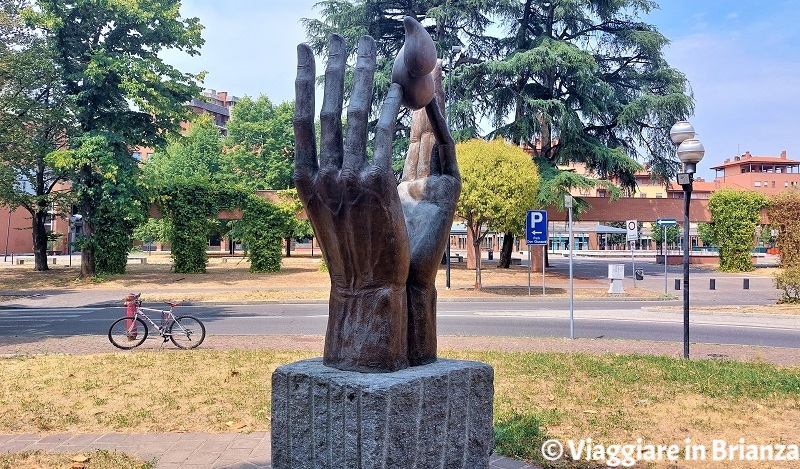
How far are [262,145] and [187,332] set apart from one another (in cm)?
4021

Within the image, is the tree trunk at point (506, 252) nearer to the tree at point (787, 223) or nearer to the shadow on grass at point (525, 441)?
the tree at point (787, 223)

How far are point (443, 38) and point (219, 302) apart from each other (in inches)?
806

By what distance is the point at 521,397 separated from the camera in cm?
741

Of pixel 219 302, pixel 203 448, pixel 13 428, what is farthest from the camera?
pixel 219 302

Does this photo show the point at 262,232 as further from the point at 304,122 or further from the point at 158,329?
the point at 304,122

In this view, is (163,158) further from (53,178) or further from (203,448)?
(203,448)

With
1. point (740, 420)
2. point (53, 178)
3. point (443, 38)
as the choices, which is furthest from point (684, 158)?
point (53, 178)

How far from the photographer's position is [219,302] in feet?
66.1

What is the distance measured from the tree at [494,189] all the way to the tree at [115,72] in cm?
1292

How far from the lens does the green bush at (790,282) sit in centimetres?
Answer: 1875

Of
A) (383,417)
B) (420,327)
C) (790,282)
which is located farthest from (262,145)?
(383,417)

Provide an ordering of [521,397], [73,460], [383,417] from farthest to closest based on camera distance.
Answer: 1. [521,397]
2. [73,460]
3. [383,417]

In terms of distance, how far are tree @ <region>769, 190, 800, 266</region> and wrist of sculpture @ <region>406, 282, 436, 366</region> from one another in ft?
69.5

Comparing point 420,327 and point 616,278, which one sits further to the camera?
point 616,278
